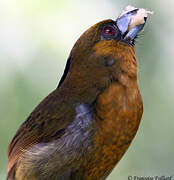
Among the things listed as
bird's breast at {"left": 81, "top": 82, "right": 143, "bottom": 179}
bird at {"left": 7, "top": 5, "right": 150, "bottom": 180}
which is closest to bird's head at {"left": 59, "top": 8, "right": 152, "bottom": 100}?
bird at {"left": 7, "top": 5, "right": 150, "bottom": 180}

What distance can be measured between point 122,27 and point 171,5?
332cm

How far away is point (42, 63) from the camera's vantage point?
802 centimetres

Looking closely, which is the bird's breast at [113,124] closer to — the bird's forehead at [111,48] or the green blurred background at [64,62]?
the bird's forehead at [111,48]

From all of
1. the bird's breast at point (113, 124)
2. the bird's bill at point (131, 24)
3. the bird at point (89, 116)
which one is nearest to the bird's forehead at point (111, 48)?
the bird at point (89, 116)

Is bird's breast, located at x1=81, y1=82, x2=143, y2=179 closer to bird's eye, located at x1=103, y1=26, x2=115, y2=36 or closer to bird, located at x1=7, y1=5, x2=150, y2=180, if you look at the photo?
bird, located at x1=7, y1=5, x2=150, y2=180

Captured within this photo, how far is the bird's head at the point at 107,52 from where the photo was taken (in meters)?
4.95

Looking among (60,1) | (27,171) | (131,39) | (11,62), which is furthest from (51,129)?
(60,1)

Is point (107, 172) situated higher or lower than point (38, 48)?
lower

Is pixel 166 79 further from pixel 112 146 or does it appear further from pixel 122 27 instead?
pixel 112 146

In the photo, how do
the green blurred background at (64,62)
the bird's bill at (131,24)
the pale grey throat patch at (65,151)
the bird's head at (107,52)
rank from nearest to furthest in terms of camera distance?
the pale grey throat patch at (65,151) → the bird's head at (107,52) → the bird's bill at (131,24) → the green blurred background at (64,62)

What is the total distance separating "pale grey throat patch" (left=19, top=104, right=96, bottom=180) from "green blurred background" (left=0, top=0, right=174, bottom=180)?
230 cm

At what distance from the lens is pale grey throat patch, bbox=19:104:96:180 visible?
4629mm

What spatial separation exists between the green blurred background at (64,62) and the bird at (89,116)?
2.14 meters

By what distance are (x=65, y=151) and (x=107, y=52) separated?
3.30 feet
